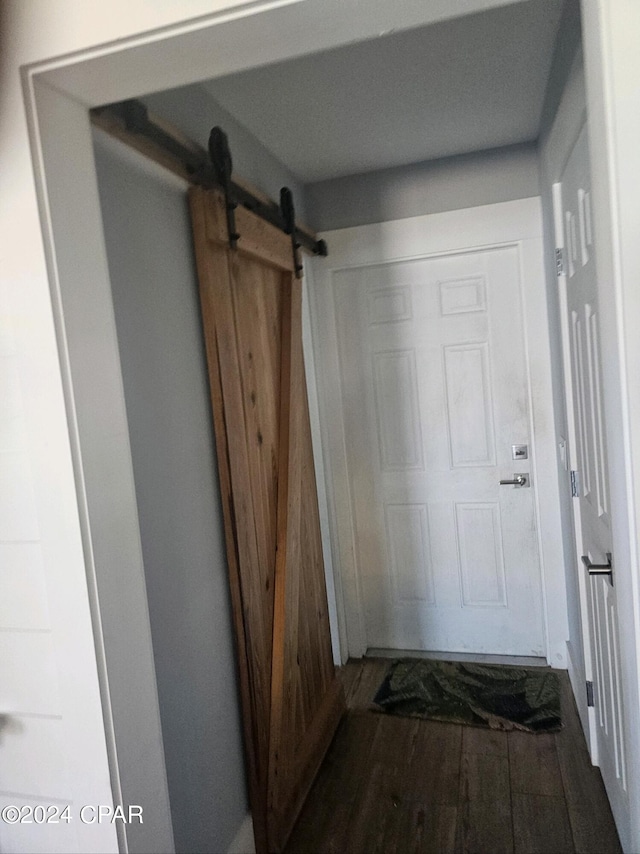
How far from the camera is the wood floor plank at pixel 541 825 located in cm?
183

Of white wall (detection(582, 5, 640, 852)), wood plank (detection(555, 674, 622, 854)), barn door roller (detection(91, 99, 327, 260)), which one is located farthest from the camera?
wood plank (detection(555, 674, 622, 854))

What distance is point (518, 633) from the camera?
292 cm

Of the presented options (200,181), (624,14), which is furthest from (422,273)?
(624,14)

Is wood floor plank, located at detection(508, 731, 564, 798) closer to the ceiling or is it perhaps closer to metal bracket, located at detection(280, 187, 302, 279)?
metal bracket, located at detection(280, 187, 302, 279)

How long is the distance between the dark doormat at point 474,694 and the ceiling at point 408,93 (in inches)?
94.0

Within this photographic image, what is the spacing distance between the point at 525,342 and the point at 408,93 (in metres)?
1.21

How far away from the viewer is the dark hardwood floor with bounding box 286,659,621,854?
1.89 meters

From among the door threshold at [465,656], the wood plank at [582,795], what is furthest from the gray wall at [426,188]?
the wood plank at [582,795]

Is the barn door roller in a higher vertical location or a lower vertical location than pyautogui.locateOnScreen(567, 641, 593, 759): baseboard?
higher

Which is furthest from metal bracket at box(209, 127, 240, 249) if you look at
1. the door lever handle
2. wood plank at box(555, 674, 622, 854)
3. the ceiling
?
wood plank at box(555, 674, 622, 854)

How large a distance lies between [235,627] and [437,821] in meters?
0.96

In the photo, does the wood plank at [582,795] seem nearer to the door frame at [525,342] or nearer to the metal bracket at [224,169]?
the door frame at [525,342]

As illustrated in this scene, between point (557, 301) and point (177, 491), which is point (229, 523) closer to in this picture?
point (177, 491)

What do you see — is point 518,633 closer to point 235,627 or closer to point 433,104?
point 235,627
